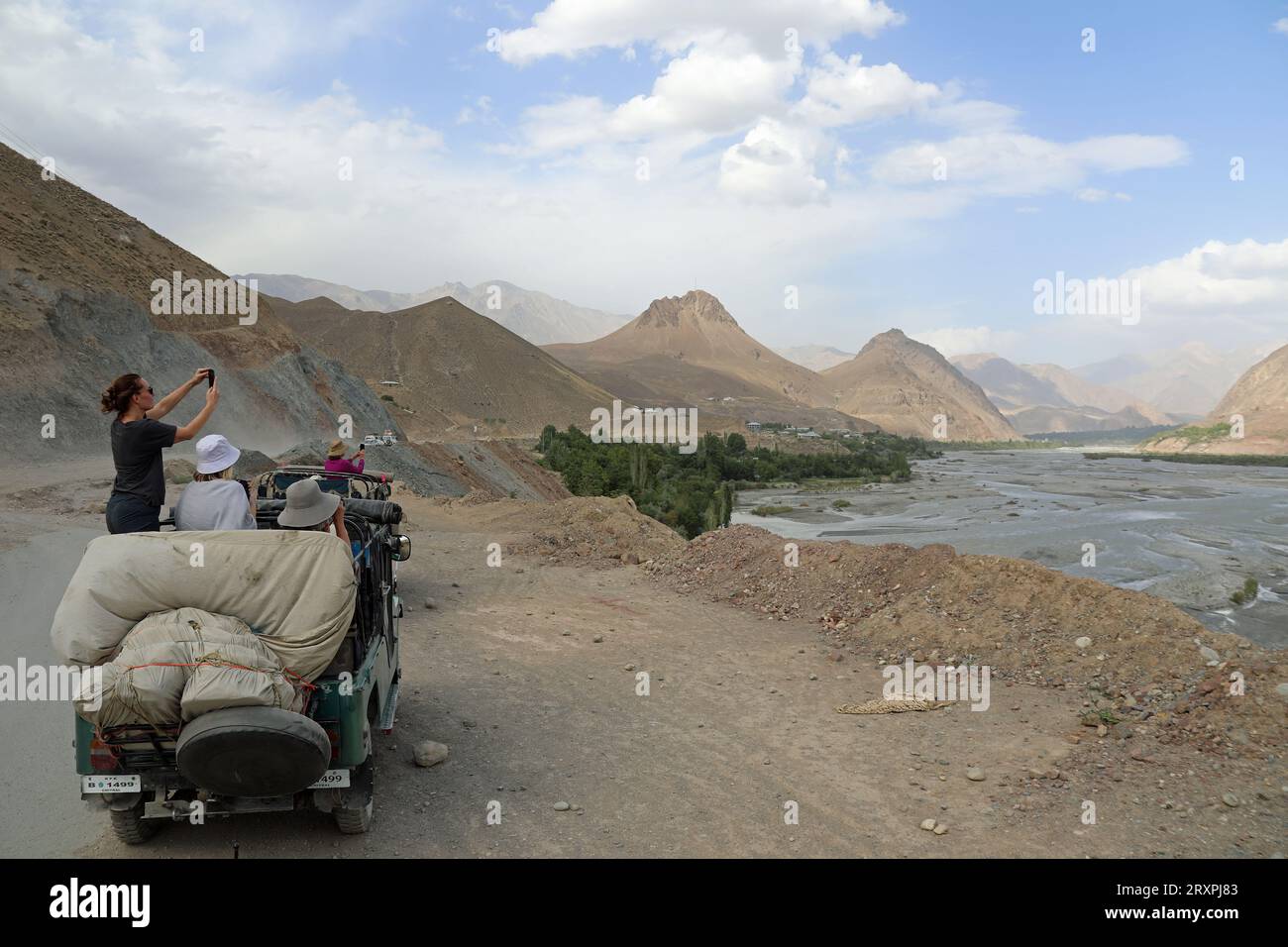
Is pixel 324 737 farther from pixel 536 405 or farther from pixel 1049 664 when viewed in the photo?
pixel 536 405

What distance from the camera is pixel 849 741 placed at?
8.09 metres

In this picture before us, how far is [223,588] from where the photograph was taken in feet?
16.0

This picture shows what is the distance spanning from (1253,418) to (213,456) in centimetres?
17160

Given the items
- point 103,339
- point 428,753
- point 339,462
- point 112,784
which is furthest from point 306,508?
point 103,339

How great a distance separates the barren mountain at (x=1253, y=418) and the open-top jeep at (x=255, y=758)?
149 meters

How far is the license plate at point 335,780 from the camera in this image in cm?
498

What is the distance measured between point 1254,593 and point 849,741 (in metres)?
24.4

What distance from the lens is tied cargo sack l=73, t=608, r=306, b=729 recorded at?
4.41 m

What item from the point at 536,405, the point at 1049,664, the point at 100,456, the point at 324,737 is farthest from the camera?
the point at 536,405

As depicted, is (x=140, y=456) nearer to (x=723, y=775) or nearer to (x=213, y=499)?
(x=213, y=499)

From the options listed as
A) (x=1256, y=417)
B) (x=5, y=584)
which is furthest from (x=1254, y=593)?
(x=1256, y=417)

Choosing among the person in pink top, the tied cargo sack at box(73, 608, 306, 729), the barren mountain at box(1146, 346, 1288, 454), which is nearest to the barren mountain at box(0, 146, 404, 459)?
the person in pink top

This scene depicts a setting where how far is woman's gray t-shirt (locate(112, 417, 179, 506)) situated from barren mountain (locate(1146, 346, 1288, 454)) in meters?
149

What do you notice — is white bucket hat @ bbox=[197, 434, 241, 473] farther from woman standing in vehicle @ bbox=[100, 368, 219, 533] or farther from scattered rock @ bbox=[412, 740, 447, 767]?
scattered rock @ bbox=[412, 740, 447, 767]
